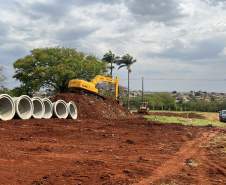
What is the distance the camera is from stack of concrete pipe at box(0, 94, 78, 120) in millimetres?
13812

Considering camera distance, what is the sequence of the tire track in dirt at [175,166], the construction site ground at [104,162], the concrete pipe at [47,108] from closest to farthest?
the construction site ground at [104,162]
the tire track in dirt at [175,166]
the concrete pipe at [47,108]

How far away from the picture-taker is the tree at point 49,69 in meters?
34.8

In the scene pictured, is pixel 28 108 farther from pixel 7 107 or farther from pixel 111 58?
pixel 111 58

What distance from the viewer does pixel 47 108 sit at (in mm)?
17828

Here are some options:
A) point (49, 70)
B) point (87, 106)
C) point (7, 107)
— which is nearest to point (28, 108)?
point (7, 107)

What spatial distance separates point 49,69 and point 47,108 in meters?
17.9

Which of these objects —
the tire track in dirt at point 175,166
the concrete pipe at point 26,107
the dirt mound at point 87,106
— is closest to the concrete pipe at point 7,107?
the concrete pipe at point 26,107

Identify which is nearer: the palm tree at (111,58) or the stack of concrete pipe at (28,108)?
the stack of concrete pipe at (28,108)

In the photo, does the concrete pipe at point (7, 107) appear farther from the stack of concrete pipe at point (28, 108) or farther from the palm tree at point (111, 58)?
the palm tree at point (111, 58)

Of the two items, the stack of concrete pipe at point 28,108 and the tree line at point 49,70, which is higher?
the tree line at point 49,70

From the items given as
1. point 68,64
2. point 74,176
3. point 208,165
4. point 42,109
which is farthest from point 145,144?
point 68,64

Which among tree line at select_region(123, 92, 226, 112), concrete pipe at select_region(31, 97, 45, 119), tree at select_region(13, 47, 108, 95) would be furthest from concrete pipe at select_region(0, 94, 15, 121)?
tree line at select_region(123, 92, 226, 112)

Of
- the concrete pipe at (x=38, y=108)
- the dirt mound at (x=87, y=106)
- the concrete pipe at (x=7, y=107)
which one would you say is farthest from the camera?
the dirt mound at (x=87, y=106)

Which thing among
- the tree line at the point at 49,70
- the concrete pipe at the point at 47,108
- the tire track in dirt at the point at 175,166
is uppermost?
the tree line at the point at 49,70
